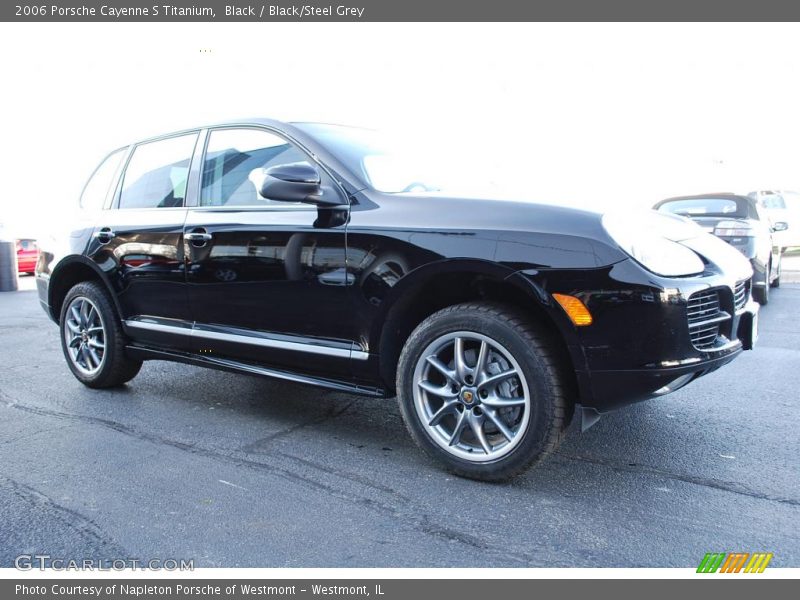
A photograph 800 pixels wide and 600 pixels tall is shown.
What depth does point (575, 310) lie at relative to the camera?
2.67m

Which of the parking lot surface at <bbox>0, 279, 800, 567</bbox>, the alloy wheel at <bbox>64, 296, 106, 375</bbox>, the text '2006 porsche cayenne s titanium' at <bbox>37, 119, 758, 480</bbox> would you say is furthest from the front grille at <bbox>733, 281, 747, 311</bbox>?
the alloy wheel at <bbox>64, 296, 106, 375</bbox>

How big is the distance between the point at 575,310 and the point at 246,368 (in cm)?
190

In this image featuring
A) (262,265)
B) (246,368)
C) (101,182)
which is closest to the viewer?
(262,265)

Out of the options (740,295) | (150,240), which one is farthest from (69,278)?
(740,295)

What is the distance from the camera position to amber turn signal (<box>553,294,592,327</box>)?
2.65 metres

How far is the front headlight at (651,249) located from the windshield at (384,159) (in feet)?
3.62

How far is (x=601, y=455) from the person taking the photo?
10.7ft

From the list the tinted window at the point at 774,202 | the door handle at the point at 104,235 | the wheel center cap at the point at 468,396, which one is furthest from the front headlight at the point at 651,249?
the tinted window at the point at 774,202

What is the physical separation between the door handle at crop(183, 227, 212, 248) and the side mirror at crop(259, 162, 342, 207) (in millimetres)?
663

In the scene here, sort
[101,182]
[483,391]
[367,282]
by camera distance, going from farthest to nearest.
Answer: [101,182] → [367,282] → [483,391]

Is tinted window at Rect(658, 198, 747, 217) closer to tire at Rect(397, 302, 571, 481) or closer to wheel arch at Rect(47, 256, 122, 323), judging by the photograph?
tire at Rect(397, 302, 571, 481)

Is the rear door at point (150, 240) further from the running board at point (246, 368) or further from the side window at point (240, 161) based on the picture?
the side window at point (240, 161)

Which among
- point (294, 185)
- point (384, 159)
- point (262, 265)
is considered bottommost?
point (262, 265)

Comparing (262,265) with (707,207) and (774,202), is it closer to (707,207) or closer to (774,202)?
(707,207)
